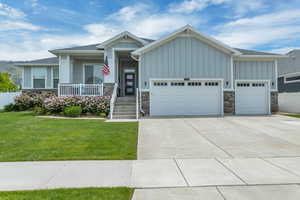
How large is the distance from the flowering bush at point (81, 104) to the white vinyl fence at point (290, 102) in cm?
1490

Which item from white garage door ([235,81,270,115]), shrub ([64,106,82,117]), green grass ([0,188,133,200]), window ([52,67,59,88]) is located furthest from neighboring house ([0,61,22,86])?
green grass ([0,188,133,200])

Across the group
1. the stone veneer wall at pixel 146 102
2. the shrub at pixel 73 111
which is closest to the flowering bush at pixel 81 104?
the shrub at pixel 73 111

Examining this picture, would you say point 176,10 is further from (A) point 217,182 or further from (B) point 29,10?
(A) point 217,182

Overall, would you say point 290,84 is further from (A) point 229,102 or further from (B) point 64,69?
(B) point 64,69

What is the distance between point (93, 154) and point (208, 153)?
3114mm

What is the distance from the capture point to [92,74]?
57.3ft

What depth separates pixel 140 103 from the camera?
1359 cm

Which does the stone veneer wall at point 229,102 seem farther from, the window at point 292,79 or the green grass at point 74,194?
the green grass at point 74,194

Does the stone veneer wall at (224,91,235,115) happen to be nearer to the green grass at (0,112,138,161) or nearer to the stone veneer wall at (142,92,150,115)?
the stone veneer wall at (142,92,150,115)

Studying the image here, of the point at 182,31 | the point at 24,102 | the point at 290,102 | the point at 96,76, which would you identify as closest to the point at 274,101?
the point at 290,102

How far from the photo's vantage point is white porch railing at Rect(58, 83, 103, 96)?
584 inches

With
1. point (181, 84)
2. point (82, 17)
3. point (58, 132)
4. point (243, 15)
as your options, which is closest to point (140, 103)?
point (181, 84)

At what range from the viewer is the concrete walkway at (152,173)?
3609 millimetres

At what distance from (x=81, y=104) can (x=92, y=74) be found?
4.39m
